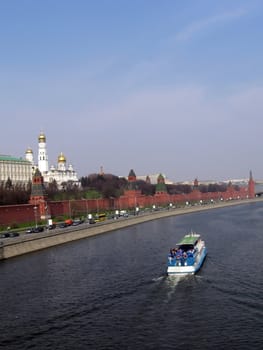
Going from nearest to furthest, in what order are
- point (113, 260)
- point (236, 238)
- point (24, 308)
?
point (24, 308) < point (113, 260) < point (236, 238)

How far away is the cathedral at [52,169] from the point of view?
114 m

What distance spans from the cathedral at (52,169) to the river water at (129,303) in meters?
80.8

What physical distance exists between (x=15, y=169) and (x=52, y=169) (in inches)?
445

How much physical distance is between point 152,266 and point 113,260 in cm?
376

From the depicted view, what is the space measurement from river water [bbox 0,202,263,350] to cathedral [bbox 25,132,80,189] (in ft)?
265

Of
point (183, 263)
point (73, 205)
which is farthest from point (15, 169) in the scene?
point (183, 263)

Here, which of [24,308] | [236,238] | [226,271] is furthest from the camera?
[236,238]

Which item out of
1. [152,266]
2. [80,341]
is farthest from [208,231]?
[80,341]

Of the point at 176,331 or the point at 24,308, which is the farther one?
the point at 24,308

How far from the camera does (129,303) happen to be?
2052cm

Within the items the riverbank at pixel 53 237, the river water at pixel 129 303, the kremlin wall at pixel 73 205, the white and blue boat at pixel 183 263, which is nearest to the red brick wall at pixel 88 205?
the kremlin wall at pixel 73 205

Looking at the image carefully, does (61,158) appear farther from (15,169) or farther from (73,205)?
(73,205)

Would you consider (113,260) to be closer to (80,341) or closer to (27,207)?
(80,341)

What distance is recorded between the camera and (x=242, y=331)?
16.8m
